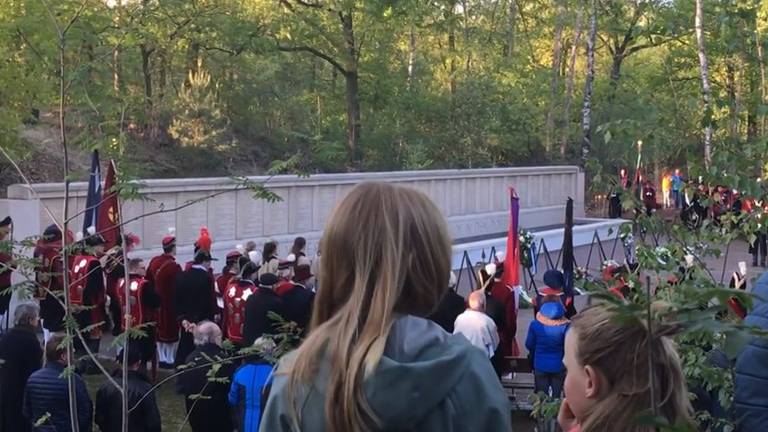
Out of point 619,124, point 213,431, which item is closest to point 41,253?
point 213,431

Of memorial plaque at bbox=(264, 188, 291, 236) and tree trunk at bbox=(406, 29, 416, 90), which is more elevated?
tree trunk at bbox=(406, 29, 416, 90)

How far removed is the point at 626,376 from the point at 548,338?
7026mm

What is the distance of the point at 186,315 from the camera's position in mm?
11406

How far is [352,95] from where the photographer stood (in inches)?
1214

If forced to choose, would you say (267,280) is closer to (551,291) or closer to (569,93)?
(551,291)

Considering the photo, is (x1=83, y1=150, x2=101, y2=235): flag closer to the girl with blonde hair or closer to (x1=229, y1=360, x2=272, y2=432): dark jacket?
(x1=229, y1=360, x2=272, y2=432): dark jacket

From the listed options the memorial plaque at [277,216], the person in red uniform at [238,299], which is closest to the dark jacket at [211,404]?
the person in red uniform at [238,299]

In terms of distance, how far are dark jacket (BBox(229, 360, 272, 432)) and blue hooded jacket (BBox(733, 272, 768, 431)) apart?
3875 mm

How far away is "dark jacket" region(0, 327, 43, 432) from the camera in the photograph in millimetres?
7969

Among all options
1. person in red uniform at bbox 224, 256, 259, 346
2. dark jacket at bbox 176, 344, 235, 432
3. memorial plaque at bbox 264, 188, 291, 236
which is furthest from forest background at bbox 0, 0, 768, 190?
dark jacket at bbox 176, 344, 235, 432

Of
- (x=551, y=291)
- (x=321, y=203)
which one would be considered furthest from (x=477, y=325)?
(x=321, y=203)

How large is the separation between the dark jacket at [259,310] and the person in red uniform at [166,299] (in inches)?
101

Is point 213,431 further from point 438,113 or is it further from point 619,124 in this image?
point 438,113

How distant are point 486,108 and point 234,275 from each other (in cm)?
2287
